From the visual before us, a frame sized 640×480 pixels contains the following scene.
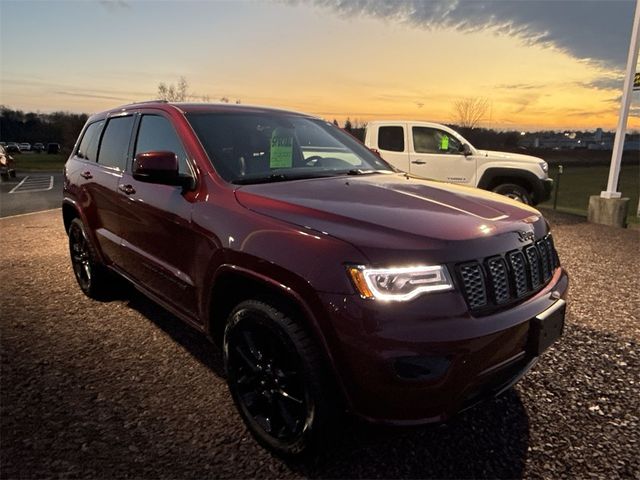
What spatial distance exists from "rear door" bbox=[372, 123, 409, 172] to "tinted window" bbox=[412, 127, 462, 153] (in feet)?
0.78

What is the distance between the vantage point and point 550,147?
69250 mm

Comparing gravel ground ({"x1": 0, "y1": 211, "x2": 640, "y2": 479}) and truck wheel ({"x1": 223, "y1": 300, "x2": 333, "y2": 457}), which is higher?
truck wheel ({"x1": 223, "y1": 300, "x2": 333, "y2": 457})

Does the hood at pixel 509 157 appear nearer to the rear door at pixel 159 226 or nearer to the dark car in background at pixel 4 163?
the rear door at pixel 159 226

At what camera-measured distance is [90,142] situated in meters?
4.65

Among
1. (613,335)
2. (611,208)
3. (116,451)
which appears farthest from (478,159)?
(116,451)

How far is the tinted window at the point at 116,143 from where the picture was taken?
3.84 m

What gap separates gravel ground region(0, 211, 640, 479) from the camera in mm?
2312

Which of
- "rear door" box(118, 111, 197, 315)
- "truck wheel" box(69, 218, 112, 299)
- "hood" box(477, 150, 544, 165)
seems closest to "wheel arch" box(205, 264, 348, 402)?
"rear door" box(118, 111, 197, 315)

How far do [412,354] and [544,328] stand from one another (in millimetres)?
809

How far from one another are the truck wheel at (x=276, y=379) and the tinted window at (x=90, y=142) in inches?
113

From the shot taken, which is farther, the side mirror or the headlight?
the side mirror

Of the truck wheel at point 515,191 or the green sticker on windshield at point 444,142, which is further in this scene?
the green sticker on windshield at point 444,142

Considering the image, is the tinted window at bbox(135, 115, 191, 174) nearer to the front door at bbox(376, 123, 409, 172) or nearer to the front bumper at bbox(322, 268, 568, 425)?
the front bumper at bbox(322, 268, 568, 425)

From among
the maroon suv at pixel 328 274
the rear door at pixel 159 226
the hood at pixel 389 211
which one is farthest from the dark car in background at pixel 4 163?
the hood at pixel 389 211
